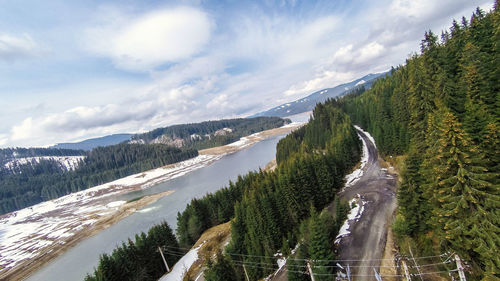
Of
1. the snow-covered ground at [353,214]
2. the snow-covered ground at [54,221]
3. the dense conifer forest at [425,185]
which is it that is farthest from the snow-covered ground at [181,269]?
the snow-covered ground at [54,221]

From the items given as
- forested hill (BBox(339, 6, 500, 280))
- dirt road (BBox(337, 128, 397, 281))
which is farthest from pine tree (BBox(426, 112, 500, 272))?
dirt road (BBox(337, 128, 397, 281))

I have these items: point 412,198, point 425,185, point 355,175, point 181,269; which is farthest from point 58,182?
point 425,185

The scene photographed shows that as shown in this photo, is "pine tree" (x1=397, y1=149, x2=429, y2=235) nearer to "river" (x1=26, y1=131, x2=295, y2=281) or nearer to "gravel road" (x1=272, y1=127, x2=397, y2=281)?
"gravel road" (x1=272, y1=127, x2=397, y2=281)

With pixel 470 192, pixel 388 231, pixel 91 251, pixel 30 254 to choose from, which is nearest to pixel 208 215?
pixel 91 251

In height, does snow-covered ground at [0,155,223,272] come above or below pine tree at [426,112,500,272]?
below

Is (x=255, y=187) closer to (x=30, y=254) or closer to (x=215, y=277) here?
(x=215, y=277)

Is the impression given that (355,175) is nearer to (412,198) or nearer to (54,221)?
(412,198)
